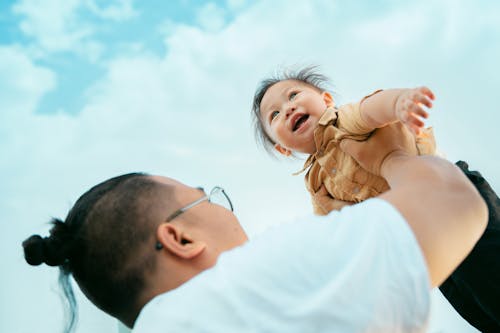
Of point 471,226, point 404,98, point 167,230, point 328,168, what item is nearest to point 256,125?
point 328,168

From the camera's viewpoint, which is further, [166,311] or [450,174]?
[450,174]

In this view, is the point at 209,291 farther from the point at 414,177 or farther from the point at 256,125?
the point at 256,125

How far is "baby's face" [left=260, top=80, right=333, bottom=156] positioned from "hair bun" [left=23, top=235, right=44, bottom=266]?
1.55 metres

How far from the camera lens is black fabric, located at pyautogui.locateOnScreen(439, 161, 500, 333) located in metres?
2.34

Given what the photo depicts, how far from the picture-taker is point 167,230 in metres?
1.45

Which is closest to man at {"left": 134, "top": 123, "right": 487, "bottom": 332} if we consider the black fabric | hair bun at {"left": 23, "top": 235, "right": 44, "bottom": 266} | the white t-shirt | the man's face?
the white t-shirt

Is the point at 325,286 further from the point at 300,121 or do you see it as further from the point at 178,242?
the point at 300,121

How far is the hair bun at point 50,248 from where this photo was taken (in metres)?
1.53

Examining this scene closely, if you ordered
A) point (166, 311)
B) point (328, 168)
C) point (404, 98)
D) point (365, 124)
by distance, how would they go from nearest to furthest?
point (166, 311), point (404, 98), point (365, 124), point (328, 168)

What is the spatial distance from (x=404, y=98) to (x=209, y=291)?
3.57 feet

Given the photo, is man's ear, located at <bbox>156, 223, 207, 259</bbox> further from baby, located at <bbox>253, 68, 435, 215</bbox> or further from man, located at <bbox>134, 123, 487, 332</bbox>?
baby, located at <bbox>253, 68, 435, 215</bbox>

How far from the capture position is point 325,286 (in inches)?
41.0

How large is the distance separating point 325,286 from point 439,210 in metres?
0.36

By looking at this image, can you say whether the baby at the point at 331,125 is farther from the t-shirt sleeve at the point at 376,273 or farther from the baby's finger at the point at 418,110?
the t-shirt sleeve at the point at 376,273
